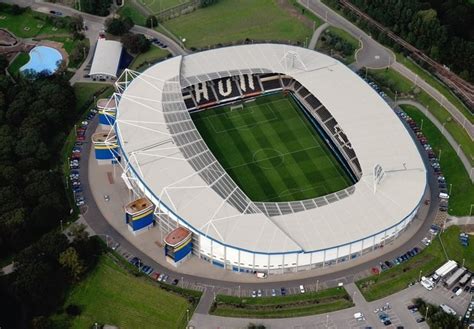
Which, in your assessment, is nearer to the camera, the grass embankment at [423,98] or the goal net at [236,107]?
the grass embankment at [423,98]

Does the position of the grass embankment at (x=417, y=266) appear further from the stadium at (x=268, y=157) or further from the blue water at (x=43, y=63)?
the blue water at (x=43, y=63)

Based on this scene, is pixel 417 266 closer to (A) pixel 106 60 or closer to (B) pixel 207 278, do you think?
(B) pixel 207 278

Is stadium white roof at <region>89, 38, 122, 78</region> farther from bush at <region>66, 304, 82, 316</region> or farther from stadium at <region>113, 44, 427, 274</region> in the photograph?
bush at <region>66, 304, 82, 316</region>

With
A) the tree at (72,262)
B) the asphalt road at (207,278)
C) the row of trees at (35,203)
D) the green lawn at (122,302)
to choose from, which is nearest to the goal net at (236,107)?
the row of trees at (35,203)

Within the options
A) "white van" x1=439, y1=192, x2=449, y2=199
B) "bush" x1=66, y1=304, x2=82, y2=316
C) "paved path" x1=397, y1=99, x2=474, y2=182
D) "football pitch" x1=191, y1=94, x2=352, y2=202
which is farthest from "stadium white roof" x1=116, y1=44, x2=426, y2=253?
"bush" x1=66, y1=304, x2=82, y2=316

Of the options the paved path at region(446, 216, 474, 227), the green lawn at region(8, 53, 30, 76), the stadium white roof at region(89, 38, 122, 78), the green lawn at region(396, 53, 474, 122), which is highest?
the green lawn at region(396, 53, 474, 122)

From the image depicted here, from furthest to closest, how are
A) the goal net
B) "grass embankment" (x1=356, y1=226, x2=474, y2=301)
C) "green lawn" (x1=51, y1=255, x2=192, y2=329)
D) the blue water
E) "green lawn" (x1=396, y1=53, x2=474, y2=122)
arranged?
the blue water, the goal net, "green lawn" (x1=396, y1=53, x2=474, y2=122), "grass embankment" (x1=356, y1=226, x2=474, y2=301), "green lawn" (x1=51, y1=255, x2=192, y2=329)

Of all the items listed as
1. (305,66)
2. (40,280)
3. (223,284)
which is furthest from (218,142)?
(40,280)
